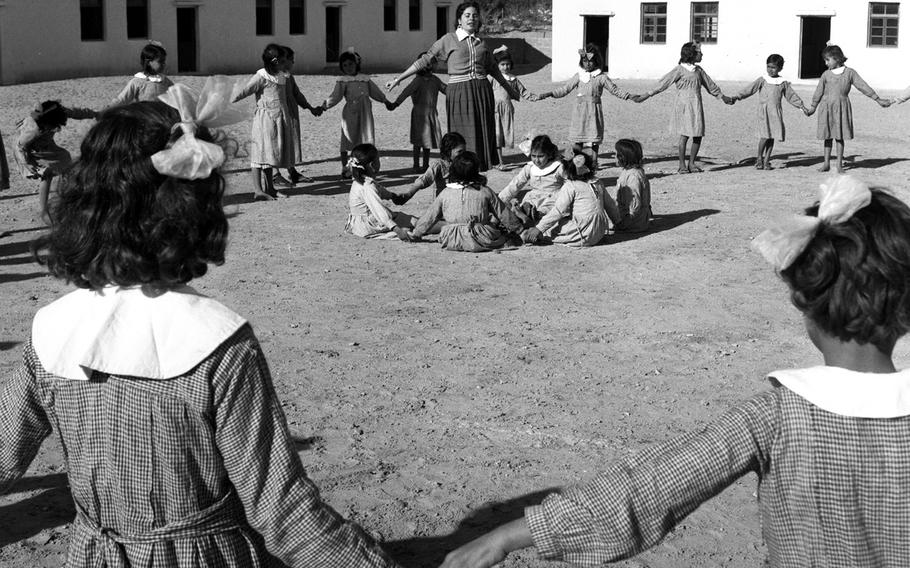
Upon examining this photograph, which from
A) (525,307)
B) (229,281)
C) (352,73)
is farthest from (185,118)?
(352,73)

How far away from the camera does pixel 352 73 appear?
13172 mm

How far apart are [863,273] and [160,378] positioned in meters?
1.25

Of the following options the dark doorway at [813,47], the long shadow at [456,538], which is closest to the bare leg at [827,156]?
the long shadow at [456,538]

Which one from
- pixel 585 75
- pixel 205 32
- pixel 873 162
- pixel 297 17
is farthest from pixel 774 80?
pixel 297 17

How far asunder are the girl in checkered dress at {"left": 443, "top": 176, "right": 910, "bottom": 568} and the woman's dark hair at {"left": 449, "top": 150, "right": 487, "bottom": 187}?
689 centimetres

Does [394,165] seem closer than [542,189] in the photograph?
No

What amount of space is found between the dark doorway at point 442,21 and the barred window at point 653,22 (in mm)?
6848

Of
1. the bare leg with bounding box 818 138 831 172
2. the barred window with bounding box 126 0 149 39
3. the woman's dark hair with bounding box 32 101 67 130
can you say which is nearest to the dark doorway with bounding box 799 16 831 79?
the barred window with bounding box 126 0 149 39

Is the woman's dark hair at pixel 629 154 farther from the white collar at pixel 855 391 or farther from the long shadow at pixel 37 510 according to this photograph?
the white collar at pixel 855 391

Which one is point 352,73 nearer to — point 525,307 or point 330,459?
point 525,307

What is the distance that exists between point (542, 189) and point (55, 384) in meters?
7.69

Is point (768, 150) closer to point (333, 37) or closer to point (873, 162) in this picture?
point (873, 162)

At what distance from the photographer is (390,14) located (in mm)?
34406

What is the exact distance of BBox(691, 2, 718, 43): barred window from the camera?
3030cm
